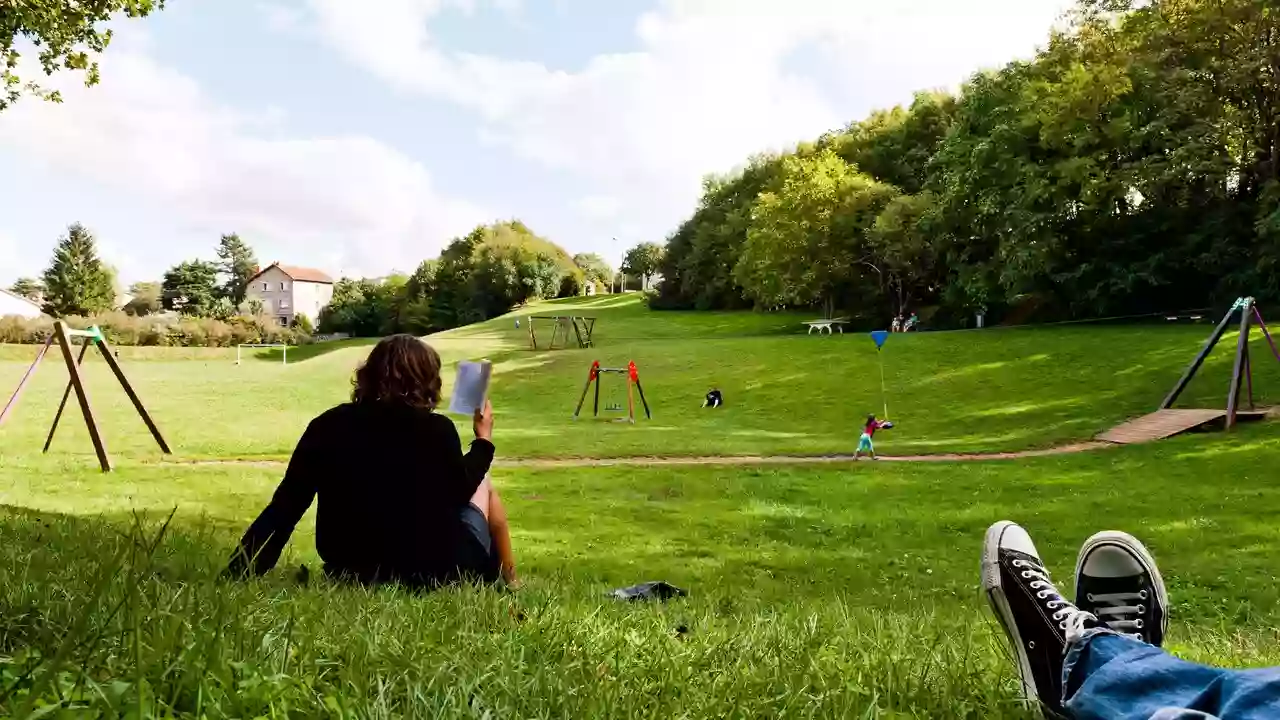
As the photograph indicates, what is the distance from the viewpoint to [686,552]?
248 inches

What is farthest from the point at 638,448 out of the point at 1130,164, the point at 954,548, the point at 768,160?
the point at 768,160

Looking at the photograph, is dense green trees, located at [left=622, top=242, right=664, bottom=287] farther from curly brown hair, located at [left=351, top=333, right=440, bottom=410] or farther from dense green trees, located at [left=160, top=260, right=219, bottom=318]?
curly brown hair, located at [left=351, top=333, right=440, bottom=410]

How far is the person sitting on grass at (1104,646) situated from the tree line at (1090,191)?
78.1ft

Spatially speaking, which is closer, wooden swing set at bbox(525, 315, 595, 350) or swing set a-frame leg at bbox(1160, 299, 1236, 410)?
swing set a-frame leg at bbox(1160, 299, 1236, 410)

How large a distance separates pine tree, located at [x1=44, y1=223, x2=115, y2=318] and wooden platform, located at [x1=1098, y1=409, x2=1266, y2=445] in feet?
218

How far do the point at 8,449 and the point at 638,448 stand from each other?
9115 mm

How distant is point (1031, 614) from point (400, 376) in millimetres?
2157

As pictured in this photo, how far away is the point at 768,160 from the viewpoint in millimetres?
52594

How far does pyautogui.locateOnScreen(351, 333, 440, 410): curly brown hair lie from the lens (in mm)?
2949

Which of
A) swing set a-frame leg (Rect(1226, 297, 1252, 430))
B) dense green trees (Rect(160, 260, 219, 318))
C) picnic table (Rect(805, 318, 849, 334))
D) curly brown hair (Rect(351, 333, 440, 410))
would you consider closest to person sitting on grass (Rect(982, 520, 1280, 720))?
curly brown hair (Rect(351, 333, 440, 410))

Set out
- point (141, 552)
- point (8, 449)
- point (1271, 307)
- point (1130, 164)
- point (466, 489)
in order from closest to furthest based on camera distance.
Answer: point (141, 552), point (466, 489), point (8, 449), point (1271, 307), point (1130, 164)

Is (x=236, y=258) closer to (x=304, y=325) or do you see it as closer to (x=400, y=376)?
(x=304, y=325)

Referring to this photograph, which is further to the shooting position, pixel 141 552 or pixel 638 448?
pixel 638 448

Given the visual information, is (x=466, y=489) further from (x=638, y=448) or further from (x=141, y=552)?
(x=638, y=448)
